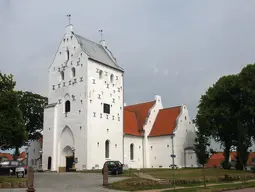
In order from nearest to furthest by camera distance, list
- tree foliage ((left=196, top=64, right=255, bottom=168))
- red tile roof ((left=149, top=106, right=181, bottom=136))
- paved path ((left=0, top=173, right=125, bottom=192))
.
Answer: paved path ((left=0, top=173, right=125, bottom=192))
tree foliage ((left=196, top=64, right=255, bottom=168))
red tile roof ((left=149, top=106, right=181, bottom=136))

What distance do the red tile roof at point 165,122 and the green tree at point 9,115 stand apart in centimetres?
2550

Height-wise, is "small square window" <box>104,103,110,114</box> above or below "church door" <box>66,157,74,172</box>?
above

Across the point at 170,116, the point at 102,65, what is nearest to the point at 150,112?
the point at 170,116

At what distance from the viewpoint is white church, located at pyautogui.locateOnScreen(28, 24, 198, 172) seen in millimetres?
50938

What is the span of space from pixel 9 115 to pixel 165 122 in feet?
104

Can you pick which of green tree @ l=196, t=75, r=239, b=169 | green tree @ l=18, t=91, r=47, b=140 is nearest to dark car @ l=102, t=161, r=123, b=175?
green tree @ l=196, t=75, r=239, b=169

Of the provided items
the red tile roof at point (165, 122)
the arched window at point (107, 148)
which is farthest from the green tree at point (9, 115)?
the red tile roof at point (165, 122)

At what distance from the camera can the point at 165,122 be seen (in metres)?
61.4

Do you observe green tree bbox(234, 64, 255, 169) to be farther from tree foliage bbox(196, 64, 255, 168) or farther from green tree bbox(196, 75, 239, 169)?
green tree bbox(196, 75, 239, 169)

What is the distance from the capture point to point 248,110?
49500 millimetres

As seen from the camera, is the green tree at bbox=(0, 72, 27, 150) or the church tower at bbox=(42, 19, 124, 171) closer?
the green tree at bbox=(0, 72, 27, 150)

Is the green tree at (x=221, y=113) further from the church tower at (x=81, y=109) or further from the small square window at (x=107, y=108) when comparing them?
the small square window at (x=107, y=108)

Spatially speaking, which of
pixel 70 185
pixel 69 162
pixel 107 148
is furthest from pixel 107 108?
pixel 70 185

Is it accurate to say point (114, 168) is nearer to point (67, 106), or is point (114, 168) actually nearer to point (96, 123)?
point (96, 123)
